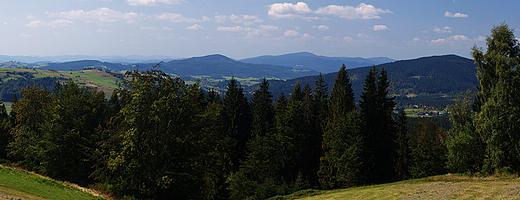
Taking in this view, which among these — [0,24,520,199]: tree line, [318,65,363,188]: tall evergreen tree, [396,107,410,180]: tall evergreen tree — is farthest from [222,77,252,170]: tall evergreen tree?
[396,107,410,180]: tall evergreen tree

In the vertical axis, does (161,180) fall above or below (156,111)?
below

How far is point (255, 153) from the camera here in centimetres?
4503

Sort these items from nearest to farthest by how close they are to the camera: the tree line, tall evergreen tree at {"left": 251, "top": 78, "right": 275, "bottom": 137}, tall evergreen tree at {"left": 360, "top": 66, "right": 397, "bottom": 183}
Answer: the tree line
tall evergreen tree at {"left": 360, "top": 66, "right": 397, "bottom": 183}
tall evergreen tree at {"left": 251, "top": 78, "right": 275, "bottom": 137}

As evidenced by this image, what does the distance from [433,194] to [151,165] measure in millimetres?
22771

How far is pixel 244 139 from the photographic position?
182 ft

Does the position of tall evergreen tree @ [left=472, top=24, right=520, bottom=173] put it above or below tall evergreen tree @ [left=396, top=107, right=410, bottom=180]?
above

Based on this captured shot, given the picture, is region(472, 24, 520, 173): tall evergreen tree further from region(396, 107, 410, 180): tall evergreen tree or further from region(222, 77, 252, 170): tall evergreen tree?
region(222, 77, 252, 170): tall evergreen tree

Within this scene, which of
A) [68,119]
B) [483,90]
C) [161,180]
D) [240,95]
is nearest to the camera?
[161,180]

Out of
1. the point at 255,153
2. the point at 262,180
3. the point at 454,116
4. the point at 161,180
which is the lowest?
the point at 262,180

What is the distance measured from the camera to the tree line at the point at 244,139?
26.0 meters

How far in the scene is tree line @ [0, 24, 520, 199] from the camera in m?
26.0

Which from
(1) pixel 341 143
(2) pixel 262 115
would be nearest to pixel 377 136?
(1) pixel 341 143

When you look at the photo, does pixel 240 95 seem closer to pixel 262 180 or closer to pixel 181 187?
pixel 262 180

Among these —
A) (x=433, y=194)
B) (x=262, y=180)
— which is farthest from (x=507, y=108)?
(x=262, y=180)
